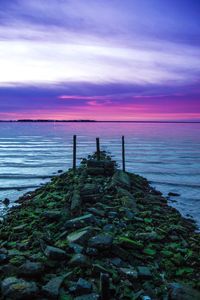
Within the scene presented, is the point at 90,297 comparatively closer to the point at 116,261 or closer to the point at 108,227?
the point at 116,261

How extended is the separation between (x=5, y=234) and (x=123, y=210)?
5078 mm

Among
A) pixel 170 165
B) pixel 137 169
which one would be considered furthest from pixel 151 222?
pixel 170 165

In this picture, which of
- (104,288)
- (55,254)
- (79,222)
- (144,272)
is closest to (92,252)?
(55,254)

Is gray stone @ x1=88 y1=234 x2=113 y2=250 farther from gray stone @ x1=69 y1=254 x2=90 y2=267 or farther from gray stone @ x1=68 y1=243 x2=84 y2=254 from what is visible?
gray stone @ x1=69 y1=254 x2=90 y2=267

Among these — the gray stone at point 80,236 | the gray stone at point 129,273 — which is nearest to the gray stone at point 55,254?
the gray stone at point 80,236

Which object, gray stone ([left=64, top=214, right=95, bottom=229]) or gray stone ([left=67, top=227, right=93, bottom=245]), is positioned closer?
gray stone ([left=67, top=227, right=93, bottom=245])

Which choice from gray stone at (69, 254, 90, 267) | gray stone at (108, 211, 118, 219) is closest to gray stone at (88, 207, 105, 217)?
gray stone at (108, 211, 118, 219)

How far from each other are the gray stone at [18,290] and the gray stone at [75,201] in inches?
259

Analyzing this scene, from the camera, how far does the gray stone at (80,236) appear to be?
389 inches

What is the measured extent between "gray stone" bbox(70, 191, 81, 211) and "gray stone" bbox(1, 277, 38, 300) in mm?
6569

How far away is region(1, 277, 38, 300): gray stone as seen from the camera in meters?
7.20

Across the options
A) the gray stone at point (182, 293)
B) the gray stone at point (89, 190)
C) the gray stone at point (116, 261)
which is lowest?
the gray stone at point (182, 293)

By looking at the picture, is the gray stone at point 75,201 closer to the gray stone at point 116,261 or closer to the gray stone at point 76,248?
the gray stone at point 76,248

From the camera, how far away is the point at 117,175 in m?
22.7
